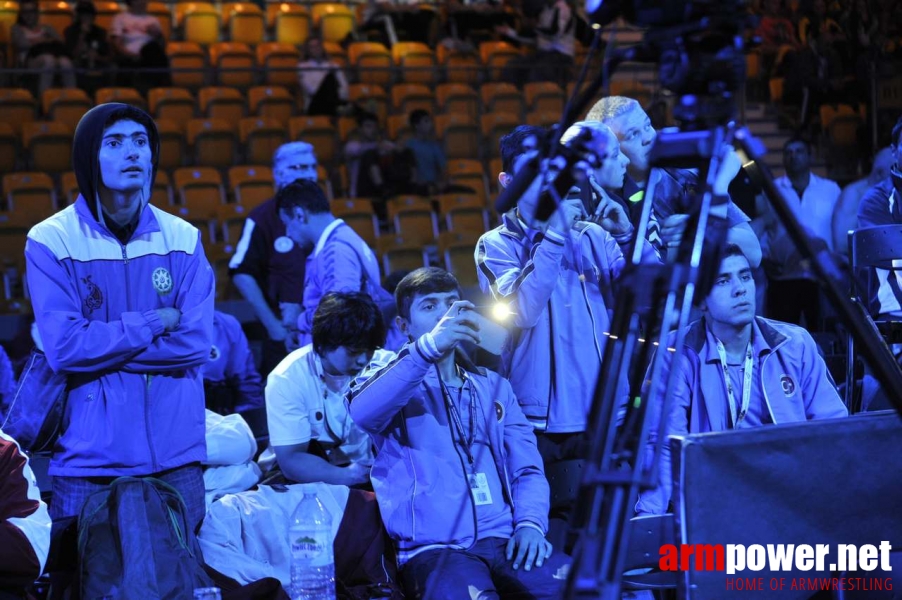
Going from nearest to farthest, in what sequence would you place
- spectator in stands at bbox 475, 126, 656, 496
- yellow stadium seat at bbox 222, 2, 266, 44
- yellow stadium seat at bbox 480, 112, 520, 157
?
spectator in stands at bbox 475, 126, 656, 496 < yellow stadium seat at bbox 480, 112, 520, 157 < yellow stadium seat at bbox 222, 2, 266, 44

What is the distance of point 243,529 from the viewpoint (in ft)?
10.8

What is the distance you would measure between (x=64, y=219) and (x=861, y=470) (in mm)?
2253

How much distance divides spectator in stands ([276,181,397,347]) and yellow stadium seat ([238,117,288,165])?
13.9ft

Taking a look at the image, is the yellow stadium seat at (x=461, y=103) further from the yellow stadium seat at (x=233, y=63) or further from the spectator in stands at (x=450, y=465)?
the spectator in stands at (x=450, y=465)

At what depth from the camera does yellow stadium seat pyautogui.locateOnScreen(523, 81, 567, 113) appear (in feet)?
33.0

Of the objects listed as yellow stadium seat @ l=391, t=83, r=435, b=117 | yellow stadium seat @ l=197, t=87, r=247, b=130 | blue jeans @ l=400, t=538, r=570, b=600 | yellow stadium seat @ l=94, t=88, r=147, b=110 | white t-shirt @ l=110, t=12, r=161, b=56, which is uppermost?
white t-shirt @ l=110, t=12, r=161, b=56

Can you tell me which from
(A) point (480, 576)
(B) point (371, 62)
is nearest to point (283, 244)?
(A) point (480, 576)

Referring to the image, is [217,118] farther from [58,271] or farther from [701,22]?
[701,22]

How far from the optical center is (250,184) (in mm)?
8734

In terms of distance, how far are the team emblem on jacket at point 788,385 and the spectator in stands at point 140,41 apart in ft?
24.5

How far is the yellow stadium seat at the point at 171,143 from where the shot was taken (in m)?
9.05

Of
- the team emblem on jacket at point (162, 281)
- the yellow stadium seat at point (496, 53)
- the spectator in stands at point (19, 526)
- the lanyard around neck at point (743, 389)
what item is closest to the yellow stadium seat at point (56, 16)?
the yellow stadium seat at point (496, 53)

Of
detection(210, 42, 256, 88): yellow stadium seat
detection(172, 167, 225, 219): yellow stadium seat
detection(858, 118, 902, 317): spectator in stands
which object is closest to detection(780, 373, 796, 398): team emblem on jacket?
detection(858, 118, 902, 317): spectator in stands

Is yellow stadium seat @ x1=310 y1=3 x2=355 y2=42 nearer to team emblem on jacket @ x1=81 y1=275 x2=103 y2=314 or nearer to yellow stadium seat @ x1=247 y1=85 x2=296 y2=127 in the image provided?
yellow stadium seat @ x1=247 y1=85 x2=296 y2=127
